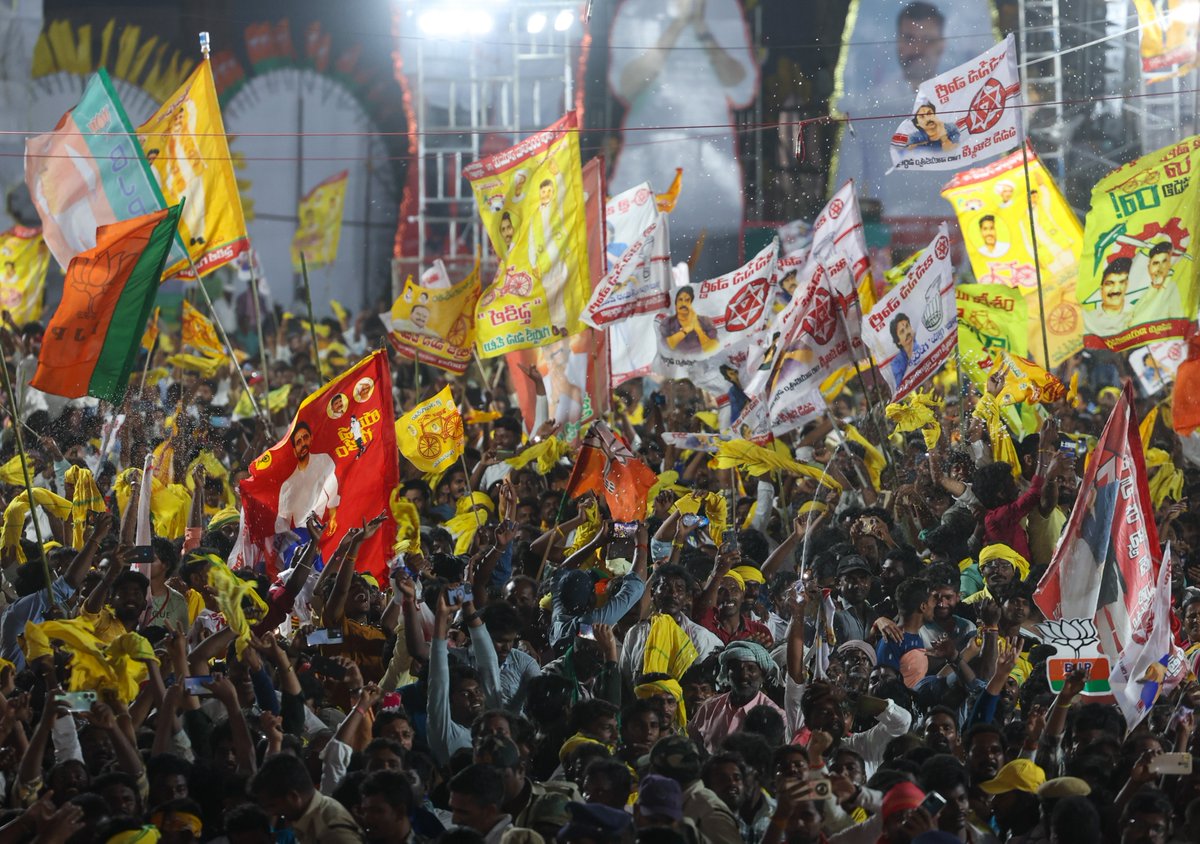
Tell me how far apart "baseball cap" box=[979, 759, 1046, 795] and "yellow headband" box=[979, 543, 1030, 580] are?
7.78 feet

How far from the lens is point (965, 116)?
11.4 m

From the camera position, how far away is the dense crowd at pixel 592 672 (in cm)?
547

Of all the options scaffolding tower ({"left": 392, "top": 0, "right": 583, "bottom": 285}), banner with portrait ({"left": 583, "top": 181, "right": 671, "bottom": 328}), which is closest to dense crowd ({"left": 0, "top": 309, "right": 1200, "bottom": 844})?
banner with portrait ({"left": 583, "top": 181, "right": 671, "bottom": 328})

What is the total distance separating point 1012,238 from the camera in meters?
13.7

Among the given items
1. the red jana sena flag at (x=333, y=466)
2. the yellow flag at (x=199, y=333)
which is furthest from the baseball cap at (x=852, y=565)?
the yellow flag at (x=199, y=333)

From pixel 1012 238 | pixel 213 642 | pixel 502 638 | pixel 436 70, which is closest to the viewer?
pixel 213 642

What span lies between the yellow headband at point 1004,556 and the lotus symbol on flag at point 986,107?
372cm

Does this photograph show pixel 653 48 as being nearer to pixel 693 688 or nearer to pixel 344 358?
pixel 344 358

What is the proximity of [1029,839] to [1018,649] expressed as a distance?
189 cm

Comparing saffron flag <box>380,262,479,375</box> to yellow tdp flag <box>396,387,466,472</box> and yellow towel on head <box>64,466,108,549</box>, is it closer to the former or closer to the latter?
yellow tdp flag <box>396,387,466,472</box>

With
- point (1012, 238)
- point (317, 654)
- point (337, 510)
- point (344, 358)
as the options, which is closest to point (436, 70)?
point (344, 358)

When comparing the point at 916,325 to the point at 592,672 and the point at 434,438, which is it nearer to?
the point at 434,438

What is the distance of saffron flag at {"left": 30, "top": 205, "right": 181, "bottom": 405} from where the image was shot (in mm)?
9344

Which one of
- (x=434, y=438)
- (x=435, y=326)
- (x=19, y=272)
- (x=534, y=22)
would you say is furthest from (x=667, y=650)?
(x=534, y=22)
